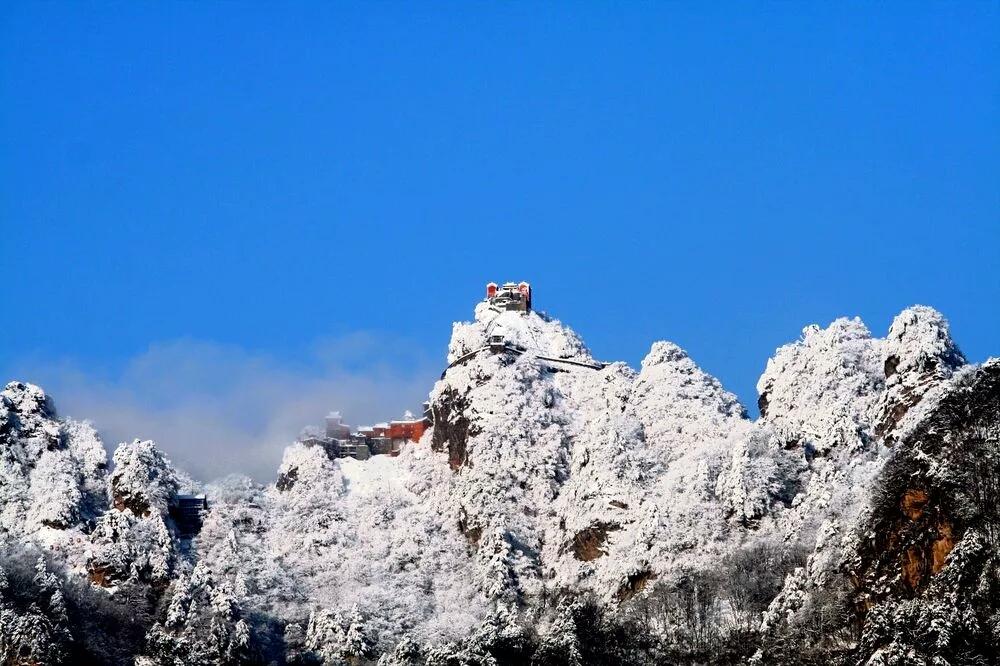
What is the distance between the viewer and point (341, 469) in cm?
15800

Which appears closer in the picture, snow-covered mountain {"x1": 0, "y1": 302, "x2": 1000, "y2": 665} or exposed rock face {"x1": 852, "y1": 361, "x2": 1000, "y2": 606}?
exposed rock face {"x1": 852, "y1": 361, "x2": 1000, "y2": 606}

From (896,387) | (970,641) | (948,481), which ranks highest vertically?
(896,387)

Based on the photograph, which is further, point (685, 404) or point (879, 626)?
point (685, 404)

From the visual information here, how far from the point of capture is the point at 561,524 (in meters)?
142

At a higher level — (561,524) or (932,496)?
(561,524)

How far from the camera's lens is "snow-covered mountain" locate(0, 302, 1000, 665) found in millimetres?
110312

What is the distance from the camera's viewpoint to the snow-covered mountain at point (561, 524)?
110 meters

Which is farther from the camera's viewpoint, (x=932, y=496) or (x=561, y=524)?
(x=561, y=524)

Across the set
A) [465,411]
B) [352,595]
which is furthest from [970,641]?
[465,411]

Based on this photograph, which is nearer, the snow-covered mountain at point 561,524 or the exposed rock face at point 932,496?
the exposed rock face at point 932,496

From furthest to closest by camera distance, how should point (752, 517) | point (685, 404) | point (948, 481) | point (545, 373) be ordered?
1. point (545, 373)
2. point (685, 404)
3. point (752, 517)
4. point (948, 481)

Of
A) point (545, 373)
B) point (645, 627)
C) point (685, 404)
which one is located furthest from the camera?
point (545, 373)

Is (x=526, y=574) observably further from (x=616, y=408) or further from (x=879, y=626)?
(x=879, y=626)

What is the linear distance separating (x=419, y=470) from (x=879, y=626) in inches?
2238
